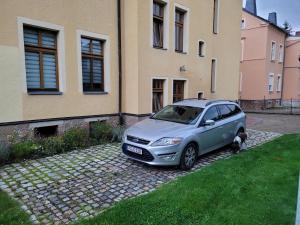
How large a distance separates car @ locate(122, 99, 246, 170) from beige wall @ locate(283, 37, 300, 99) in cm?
2598

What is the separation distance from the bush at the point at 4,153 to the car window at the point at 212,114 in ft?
17.4

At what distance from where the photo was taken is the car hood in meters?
6.01

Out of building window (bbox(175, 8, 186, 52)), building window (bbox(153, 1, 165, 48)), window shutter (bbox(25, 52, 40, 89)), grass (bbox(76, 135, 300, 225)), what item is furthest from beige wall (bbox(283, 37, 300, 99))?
window shutter (bbox(25, 52, 40, 89))

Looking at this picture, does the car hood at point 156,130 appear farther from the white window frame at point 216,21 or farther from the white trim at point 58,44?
the white window frame at point 216,21

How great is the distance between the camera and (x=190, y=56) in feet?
42.1

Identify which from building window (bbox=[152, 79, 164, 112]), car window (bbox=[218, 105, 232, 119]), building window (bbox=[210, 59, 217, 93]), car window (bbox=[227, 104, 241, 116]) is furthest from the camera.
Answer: building window (bbox=[210, 59, 217, 93])

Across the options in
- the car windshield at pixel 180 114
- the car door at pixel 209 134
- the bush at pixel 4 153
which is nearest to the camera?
the bush at pixel 4 153

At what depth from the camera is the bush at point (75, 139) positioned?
26.1ft

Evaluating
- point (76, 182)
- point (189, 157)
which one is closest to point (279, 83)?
point (189, 157)

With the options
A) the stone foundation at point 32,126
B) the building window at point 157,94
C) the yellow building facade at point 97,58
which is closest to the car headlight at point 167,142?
the stone foundation at point 32,126

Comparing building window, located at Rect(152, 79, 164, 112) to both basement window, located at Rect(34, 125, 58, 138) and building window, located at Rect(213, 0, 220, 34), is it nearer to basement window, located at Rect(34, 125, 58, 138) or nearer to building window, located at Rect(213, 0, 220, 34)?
basement window, located at Rect(34, 125, 58, 138)

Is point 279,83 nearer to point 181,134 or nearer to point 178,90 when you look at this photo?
point 178,90

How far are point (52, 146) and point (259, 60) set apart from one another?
24399 mm

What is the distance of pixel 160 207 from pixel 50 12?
7.31 metres
